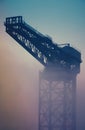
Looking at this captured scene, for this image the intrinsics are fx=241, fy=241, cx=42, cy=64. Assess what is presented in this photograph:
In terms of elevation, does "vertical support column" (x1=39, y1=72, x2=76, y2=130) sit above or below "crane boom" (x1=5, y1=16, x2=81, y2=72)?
below

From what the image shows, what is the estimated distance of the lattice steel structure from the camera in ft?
69.1

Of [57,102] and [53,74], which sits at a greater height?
[53,74]

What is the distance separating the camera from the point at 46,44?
21125 mm

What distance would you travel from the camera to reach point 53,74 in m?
23.2

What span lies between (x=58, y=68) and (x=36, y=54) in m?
2.55

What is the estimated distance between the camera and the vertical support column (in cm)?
2341

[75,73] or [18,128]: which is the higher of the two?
[75,73]

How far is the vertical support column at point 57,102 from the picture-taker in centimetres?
2341

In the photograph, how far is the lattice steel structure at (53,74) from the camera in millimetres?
21047

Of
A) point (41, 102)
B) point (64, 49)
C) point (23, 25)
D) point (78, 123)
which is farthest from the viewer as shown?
point (78, 123)

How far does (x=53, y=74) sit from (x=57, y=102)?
3.62 m

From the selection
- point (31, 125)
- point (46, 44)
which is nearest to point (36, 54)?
point (46, 44)

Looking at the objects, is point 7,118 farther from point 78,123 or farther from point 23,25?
point 23,25

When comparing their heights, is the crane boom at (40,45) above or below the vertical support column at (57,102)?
above
